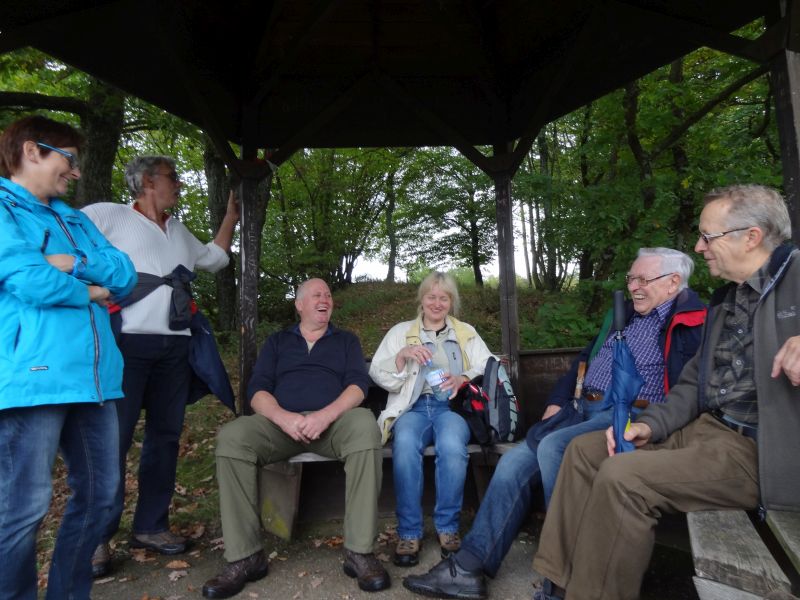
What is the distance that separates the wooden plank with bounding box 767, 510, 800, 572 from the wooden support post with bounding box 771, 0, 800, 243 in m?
1.49

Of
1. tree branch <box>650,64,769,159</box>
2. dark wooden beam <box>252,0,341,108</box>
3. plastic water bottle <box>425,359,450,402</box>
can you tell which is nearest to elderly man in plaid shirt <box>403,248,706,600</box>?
plastic water bottle <box>425,359,450,402</box>

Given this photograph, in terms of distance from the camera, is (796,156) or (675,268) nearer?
(796,156)

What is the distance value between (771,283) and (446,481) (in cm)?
187

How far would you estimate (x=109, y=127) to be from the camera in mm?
6852

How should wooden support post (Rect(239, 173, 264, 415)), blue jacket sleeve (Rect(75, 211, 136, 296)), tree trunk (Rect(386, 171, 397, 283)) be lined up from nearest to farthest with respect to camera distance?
blue jacket sleeve (Rect(75, 211, 136, 296)) < wooden support post (Rect(239, 173, 264, 415)) < tree trunk (Rect(386, 171, 397, 283))

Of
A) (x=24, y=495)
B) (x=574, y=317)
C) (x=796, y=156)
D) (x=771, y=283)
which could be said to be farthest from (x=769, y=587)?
(x=574, y=317)

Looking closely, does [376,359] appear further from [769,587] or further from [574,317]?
[574,317]

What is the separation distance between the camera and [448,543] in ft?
10.8

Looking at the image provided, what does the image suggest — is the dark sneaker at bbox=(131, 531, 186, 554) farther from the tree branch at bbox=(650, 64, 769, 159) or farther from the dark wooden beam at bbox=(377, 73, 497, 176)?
the tree branch at bbox=(650, 64, 769, 159)

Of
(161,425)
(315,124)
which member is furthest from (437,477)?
(315,124)

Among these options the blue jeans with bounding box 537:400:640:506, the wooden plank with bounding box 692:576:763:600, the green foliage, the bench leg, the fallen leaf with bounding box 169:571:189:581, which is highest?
the green foliage

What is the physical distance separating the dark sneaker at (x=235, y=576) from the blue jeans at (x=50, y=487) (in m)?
0.61

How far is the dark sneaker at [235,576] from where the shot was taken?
9.49ft

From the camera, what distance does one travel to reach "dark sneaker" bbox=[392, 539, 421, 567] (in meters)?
3.21
